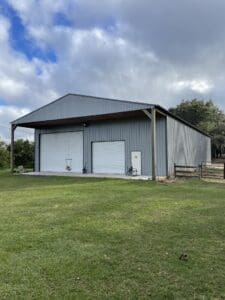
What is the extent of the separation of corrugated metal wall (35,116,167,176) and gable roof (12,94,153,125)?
2.00 meters

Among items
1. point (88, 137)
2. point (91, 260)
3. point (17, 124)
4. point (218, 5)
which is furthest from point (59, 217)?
point (17, 124)

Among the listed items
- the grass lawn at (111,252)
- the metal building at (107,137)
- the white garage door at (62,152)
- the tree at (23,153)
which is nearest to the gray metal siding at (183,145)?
the metal building at (107,137)

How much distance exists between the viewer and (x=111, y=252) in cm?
443

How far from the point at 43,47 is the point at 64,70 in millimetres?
6606

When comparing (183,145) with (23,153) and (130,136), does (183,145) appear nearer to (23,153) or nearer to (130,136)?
(130,136)

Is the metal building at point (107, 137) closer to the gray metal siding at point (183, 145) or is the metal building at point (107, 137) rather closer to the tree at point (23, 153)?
the gray metal siding at point (183, 145)

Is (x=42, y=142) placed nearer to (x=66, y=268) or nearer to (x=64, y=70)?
(x=64, y=70)

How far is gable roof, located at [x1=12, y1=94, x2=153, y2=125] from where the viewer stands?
57.4 feet

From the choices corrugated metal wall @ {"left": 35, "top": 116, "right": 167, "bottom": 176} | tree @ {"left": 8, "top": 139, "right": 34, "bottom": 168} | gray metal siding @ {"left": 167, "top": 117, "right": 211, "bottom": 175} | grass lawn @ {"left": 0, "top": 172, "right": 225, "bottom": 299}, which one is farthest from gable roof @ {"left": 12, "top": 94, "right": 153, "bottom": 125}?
grass lawn @ {"left": 0, "top": 172, "right": 225, "bottom": 299}

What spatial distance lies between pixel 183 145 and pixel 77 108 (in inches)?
307

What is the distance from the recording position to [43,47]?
59.7 ft

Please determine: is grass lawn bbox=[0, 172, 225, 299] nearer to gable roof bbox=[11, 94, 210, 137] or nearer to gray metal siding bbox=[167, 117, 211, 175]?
gable roof bbox=[11, 94, 210, 137]

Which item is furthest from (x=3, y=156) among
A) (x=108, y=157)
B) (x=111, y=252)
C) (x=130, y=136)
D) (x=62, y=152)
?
(x=111, y=252)

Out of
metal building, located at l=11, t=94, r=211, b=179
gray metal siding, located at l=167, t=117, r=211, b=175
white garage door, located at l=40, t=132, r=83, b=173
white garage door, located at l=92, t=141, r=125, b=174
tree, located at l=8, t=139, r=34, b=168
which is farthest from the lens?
tree, located at l=8, t=139, r=34, b=168
